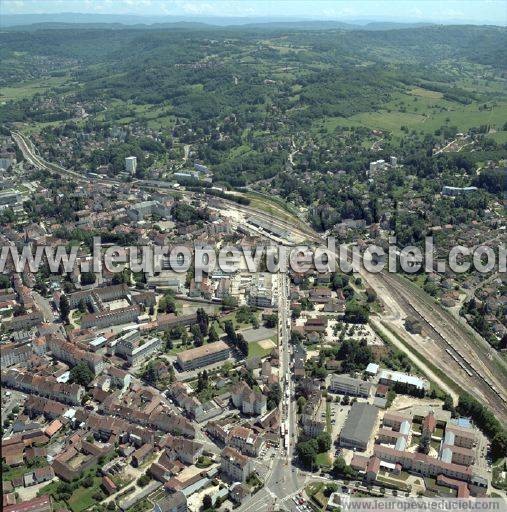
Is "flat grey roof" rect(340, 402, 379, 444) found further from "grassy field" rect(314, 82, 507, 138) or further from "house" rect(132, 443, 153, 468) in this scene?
"grassy field" rect(314, 82, 507, 138)

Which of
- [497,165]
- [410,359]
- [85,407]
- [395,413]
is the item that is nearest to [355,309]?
[410,359]

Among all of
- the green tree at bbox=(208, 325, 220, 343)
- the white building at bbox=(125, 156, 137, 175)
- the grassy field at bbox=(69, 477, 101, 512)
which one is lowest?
the grassy field at bbox=(69, 477, 101, 512)

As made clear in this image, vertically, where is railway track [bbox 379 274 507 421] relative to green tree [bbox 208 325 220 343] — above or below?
below

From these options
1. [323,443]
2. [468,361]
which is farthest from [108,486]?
[468,361]

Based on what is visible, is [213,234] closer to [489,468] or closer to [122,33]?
[489,468]

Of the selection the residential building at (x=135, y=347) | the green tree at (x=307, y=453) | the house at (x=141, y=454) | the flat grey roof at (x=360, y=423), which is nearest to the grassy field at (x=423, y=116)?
the residential building at (x=135, y=347)

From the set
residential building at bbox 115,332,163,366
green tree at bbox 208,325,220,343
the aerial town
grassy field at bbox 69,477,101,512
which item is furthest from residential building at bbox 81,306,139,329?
grassy field at bbox 69,477,101,512

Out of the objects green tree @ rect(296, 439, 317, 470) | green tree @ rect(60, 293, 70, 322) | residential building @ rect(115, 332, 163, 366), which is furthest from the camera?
green tree @ rect(60, 293, 70, 322)
